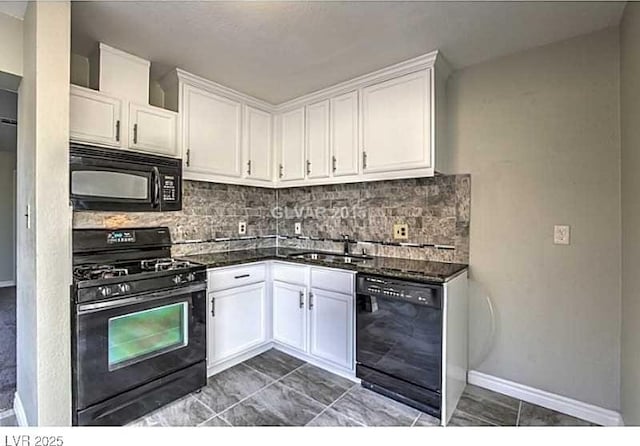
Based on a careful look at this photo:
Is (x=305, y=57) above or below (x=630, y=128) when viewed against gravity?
above

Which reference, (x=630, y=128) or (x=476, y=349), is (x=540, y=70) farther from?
(x=476, y=349)

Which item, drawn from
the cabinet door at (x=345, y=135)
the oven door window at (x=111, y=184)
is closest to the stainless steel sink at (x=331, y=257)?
the cabinet door at (x=345, y=135)

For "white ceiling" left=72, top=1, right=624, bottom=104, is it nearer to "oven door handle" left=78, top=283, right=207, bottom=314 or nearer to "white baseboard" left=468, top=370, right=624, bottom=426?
"oven door handle" left=78, top=283, right=207, bottom=314

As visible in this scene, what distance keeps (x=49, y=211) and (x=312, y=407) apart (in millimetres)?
1827

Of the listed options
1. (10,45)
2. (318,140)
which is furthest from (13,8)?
(318,140)

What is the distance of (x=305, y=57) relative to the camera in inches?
88.9

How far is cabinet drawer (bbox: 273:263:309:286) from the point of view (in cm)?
262

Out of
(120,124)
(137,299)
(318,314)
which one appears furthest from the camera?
(318,314)

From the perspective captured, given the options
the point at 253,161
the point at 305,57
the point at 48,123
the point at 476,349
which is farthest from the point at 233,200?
the point at 476,349

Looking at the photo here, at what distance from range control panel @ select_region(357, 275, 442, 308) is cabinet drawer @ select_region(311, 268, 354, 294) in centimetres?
11

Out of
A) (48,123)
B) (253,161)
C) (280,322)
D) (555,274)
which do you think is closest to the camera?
(48,123)

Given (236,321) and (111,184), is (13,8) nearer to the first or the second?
(111,184)

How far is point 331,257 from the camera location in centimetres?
292

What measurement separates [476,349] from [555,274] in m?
0.76
